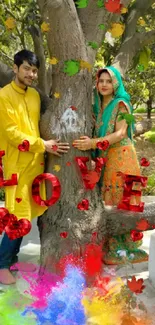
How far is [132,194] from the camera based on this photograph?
3445 mm

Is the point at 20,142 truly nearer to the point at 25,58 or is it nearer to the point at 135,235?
the point at 25,58

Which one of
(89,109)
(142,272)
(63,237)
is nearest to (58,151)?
(89,109)

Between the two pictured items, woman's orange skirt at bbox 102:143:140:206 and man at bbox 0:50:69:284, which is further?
woman's orange skirt at bbox 102:143:140:206

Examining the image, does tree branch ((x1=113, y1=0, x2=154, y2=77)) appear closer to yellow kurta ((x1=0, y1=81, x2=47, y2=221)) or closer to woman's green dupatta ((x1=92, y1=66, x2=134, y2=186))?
woman's green dupatta ((x1=92, y1=66, x2=134, y2=186))

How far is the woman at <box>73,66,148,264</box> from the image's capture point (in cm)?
329

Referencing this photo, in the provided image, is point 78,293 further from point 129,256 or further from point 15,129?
point 15,129

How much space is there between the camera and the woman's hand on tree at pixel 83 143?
10.4 ft

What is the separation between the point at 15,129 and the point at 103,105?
0.83m

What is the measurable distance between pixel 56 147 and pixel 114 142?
48 cm

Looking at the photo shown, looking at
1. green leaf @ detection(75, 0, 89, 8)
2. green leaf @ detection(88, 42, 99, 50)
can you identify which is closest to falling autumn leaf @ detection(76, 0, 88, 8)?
green leaf @ detection(75, 0, 89, 8)

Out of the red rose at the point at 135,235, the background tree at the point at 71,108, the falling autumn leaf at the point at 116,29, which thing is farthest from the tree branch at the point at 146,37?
the red rose at the point at 135,235

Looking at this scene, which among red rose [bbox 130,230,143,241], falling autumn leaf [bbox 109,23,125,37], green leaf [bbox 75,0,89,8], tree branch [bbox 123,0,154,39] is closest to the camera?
green leaf [bbox 75,0,89,8]

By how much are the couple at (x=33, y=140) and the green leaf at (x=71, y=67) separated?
22cm

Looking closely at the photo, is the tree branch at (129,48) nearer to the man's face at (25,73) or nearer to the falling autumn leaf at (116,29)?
the falling autumn leaf at (116,29)
